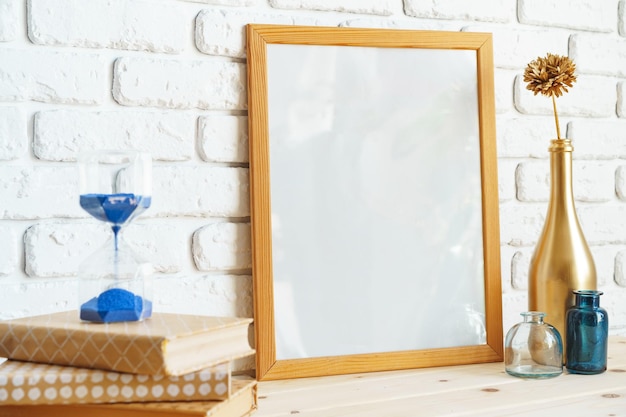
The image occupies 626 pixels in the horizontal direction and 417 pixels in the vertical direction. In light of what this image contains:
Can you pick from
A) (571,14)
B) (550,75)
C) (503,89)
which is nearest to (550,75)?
(550,75)

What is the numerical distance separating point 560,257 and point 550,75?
0.29 metres

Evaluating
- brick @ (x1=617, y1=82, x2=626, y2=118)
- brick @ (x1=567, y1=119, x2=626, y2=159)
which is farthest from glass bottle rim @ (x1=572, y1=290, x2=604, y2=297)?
brick @ (x1=617, y1=82, x2=626, y2=118)

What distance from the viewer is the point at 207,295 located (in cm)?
108

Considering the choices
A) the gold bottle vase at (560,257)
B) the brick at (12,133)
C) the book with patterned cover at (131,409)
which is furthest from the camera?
the gold bottle vase at (560,257)

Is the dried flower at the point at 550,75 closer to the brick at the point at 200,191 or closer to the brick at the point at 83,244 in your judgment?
the brick at the point at 200,191

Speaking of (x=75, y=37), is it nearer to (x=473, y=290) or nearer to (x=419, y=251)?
(x=419, y=251)

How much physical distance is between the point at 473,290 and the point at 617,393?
11.0 inches

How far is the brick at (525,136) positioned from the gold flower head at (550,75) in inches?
3.8

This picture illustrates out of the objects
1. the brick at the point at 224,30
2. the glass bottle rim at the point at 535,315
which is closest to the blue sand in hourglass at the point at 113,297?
the brick at the point at 224,30

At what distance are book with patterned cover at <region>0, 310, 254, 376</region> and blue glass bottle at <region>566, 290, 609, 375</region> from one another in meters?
0.51

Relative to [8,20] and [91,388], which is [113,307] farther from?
[8,20]

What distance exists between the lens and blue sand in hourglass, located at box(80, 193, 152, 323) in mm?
814

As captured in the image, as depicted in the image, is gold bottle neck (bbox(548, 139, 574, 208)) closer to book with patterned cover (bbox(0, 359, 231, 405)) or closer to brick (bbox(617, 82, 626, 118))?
brick (bbox(617, 82, 626, 118))

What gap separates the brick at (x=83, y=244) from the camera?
3.30 feet
